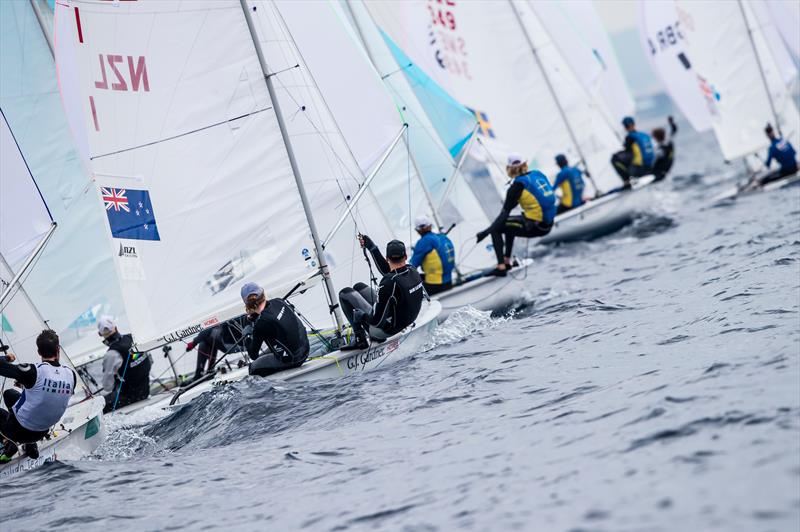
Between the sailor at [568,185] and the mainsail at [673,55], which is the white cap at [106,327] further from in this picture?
the mainsail at [673,55]

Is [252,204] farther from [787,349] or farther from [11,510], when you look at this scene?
[787,349]

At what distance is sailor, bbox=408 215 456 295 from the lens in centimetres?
1064

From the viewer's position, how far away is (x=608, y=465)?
15.7 feet

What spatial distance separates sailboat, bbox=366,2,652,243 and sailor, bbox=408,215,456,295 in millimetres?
5761

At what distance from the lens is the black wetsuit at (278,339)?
8039mm

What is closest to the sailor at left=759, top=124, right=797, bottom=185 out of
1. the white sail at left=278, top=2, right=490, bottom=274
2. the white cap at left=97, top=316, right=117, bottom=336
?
the white sail at left=278, top=2, right=490, bottom=274

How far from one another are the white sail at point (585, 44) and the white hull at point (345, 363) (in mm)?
10388

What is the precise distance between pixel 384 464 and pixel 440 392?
1.48 m

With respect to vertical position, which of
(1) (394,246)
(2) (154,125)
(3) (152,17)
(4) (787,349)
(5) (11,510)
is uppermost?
(3) (152,17)

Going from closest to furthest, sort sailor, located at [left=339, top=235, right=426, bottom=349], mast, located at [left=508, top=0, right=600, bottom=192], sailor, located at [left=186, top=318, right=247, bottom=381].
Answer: sailor, located at [left=339, top=235, right=426, bottom=349], sailor, located at [left=186, top=318, right=247, bottom=381], mast, located at [left=508, top=0, right=600, bottom=192]

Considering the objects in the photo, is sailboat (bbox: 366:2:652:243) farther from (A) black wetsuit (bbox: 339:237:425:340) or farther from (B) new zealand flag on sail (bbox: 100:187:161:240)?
(B) new zealand flag on sail (bbox: 100:187:161:240)

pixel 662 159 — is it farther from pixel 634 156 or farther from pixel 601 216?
pixel 601 216

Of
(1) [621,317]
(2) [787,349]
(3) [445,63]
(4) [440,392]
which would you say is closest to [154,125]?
(4) [440,392]

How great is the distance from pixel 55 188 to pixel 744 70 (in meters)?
11.1
